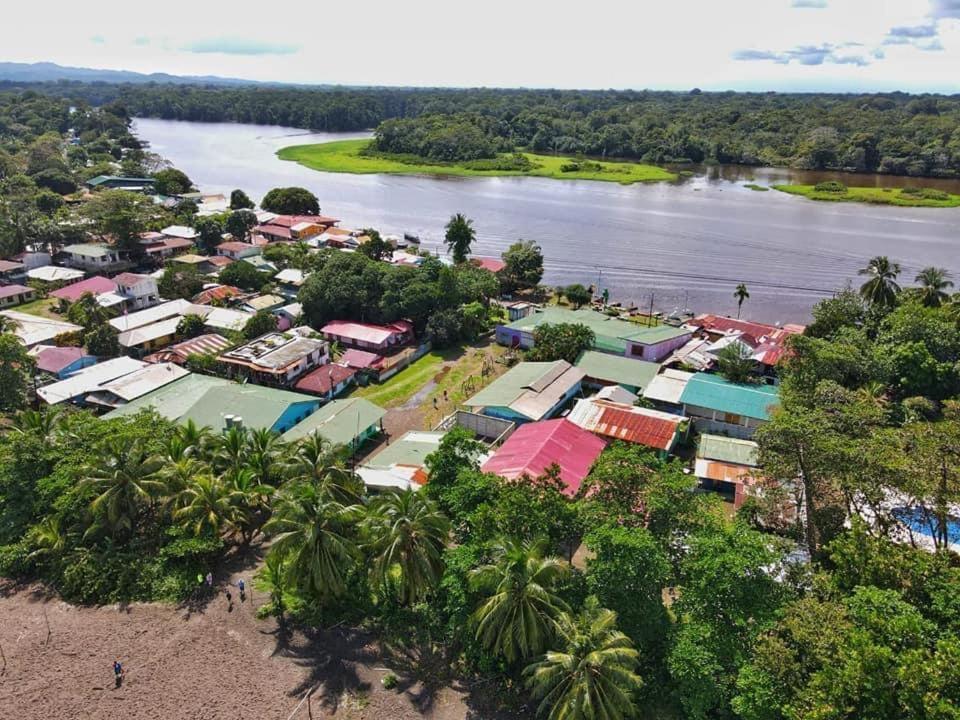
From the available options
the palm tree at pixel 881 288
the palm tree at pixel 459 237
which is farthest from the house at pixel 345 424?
the palm tree at pixel 881 288

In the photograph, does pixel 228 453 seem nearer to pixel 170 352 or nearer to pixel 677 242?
pixel 170 352

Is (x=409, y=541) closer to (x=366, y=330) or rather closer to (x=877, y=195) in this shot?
(x=366, y=330)

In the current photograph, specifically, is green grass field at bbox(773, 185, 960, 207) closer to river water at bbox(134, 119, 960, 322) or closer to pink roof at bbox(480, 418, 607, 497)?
river water at bbox(134, 119, 960, 322)

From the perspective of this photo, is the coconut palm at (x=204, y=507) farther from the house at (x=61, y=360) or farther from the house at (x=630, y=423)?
the house at (x=61, y=360)

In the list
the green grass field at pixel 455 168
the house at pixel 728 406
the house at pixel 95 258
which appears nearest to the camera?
the house at pixel 728 406

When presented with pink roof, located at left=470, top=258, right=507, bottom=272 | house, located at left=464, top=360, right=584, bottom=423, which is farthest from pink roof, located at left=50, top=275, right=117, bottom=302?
house, located at left=464, top=360, right=584, bottom=423

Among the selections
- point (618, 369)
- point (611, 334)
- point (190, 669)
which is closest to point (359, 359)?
point (618, 369)
